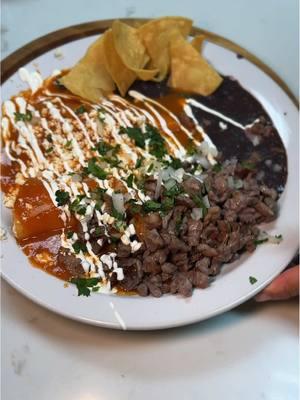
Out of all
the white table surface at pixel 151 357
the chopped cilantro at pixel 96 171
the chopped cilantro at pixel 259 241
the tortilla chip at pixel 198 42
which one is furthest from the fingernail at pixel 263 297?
the tortilla chip at pixel 198 42

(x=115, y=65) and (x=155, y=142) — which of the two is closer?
(x=155, y=142)

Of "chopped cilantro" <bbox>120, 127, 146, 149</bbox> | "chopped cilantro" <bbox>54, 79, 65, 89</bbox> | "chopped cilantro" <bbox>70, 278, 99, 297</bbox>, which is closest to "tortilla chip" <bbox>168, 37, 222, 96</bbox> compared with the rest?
"chopped cilantro" <bbox>120, 127, 146, 149</bbox>

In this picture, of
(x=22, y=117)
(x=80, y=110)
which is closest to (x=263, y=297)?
(x=80, y=110)

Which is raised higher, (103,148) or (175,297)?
(103,148)

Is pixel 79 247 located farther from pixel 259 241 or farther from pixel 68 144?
pixel 259 241

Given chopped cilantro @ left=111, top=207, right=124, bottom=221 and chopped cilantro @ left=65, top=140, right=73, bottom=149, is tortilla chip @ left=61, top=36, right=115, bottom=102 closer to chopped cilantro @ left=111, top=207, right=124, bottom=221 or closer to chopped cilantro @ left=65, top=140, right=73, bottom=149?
chopped cilantro @ left=65, top=140, right=73, bottom=149

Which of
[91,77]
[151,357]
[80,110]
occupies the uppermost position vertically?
[91,77]

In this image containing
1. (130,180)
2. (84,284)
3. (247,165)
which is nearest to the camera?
(84,284)
